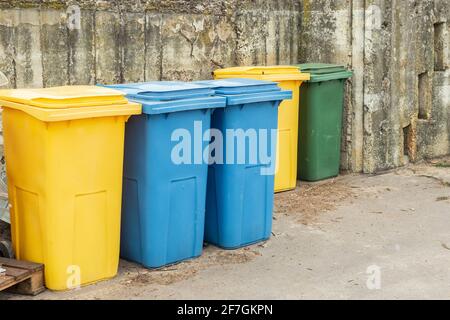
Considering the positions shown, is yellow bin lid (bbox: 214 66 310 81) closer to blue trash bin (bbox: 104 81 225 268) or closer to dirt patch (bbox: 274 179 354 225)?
dirt patch (bbox: 274 179 354 225)

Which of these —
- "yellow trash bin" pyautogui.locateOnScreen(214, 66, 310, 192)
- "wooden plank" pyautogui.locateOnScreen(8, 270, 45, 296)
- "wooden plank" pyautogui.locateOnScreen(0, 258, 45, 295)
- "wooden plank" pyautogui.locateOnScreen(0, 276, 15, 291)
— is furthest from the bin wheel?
"yellow trash bin" pyautogui.locateOnScreen(214, 66, 310, 192)

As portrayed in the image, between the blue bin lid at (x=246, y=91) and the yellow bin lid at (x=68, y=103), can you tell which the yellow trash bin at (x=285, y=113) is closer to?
the blue bin lid at (x=246, y=91)

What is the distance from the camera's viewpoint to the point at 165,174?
525cm

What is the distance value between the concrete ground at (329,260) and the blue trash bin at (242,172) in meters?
0.18

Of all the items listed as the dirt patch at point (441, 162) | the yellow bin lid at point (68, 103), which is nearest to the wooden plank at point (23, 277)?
the yellow bin lid at point (68, 103)

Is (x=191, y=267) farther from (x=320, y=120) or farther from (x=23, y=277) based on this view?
(x=320, y=120)

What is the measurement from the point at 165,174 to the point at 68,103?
93 centimetres

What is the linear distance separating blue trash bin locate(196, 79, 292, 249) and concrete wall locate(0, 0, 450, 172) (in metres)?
1.51

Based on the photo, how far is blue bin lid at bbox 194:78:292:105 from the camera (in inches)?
225

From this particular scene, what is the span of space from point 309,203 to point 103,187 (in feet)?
9.86

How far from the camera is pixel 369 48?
8.41m

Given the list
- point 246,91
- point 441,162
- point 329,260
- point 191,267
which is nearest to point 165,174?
point 191,267

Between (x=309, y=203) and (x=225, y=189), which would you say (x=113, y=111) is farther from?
(x=309, y=203)
